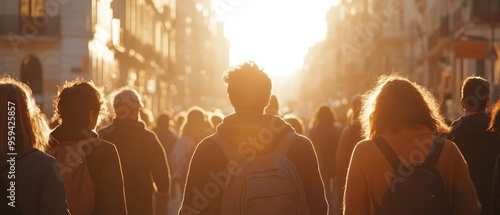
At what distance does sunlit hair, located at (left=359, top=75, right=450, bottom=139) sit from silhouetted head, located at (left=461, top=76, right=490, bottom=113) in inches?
99.1

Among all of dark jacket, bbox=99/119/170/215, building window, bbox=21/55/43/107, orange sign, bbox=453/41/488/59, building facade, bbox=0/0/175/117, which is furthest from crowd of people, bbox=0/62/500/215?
building window, bbox=21/55/43/107

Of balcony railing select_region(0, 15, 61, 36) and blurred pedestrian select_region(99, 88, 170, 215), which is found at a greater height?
balcony railing select_region(0, 15, 61, 36)

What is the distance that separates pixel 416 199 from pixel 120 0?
38.4m

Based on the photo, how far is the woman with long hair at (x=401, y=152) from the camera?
5543 millimetres

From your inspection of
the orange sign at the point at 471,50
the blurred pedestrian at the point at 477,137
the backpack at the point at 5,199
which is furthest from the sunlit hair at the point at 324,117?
the orange sign at the point at 471,50

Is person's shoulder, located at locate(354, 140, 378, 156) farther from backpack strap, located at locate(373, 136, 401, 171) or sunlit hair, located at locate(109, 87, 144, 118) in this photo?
sunlit hair, located at locate(109, 87, 144, 118)

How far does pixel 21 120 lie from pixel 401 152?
201 centimetres

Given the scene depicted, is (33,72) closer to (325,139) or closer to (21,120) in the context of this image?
(325,139)

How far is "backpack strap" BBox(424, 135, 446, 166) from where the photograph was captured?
5461 mm

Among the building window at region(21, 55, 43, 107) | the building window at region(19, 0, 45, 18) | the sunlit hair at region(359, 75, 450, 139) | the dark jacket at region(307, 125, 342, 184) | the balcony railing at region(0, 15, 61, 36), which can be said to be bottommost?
the dark jacket at region(307, 125, 342, 184)

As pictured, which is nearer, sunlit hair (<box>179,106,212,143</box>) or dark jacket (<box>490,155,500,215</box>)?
dark jacket (<box>490,155,500,215</box>)

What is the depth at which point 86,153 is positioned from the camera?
6703 mm

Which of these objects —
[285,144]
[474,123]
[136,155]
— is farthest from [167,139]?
[285,144]

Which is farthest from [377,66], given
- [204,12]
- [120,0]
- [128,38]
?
[204,12]
